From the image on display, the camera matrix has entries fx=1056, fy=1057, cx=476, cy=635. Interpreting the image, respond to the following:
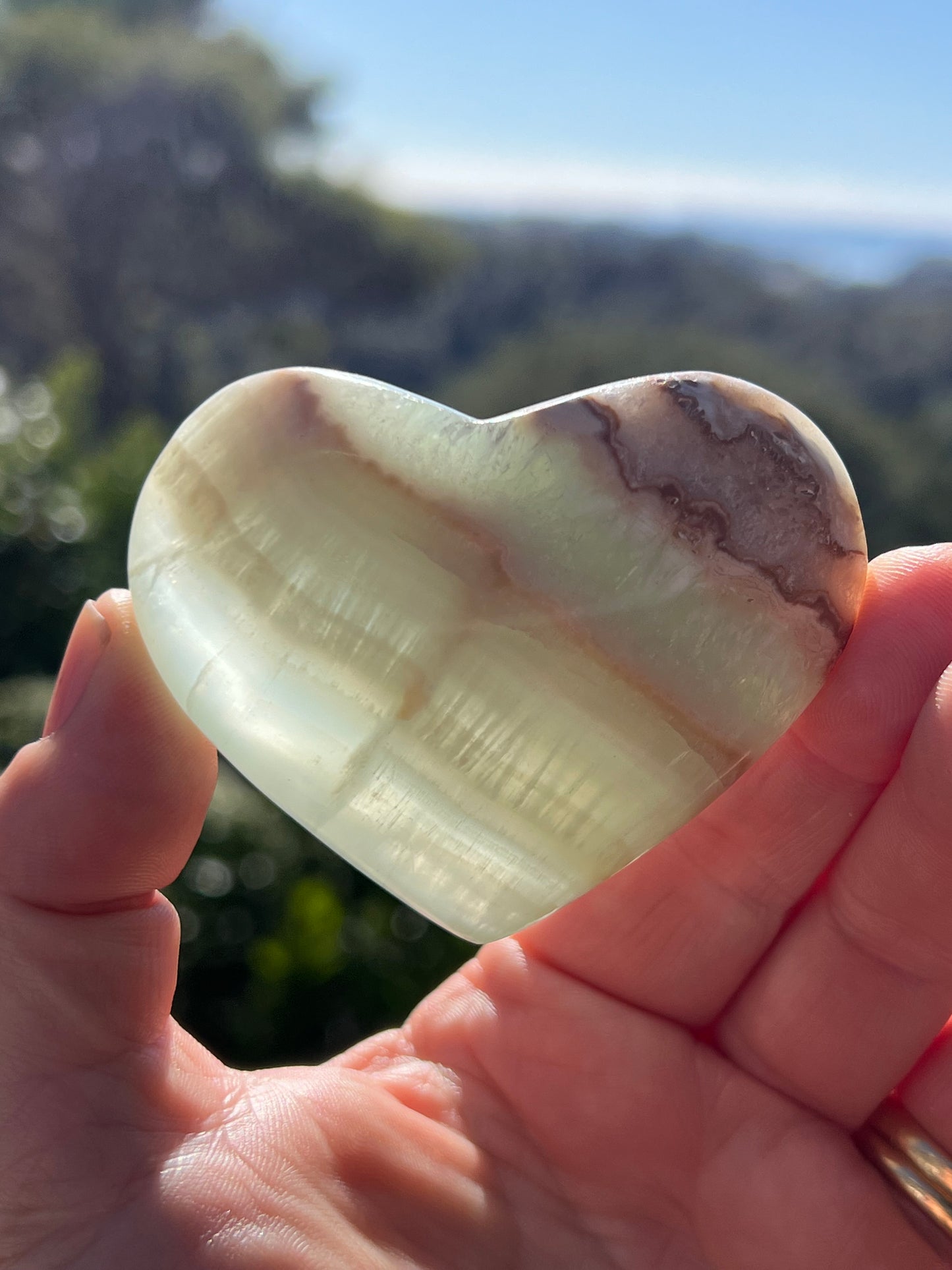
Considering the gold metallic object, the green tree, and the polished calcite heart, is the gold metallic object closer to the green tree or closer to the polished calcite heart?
the polished calcite heart

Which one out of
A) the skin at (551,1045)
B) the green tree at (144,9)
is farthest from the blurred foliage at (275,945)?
the green tree at (144,9)

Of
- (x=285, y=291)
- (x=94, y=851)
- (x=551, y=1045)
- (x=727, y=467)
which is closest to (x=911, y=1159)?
(x=551, y=1045)

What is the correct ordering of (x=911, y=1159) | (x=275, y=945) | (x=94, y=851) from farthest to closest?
(x=275, y=945)
(x=911, y=1159)
(x=94, y=851)

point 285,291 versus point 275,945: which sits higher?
point 285,291

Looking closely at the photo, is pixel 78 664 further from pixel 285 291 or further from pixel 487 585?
pixel 285 291

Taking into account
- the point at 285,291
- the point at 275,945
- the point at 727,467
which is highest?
the point at 727,467

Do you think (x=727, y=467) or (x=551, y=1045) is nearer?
(x=727, y=467)
